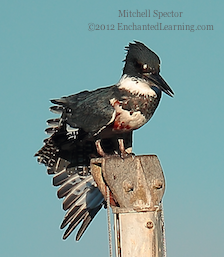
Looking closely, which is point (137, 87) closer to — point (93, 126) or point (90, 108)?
point (90, 108)

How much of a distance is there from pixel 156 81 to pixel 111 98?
0.79 m

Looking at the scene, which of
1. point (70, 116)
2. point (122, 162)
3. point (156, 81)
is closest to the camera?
point (122, 162)

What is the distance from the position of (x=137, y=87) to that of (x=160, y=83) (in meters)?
0.41

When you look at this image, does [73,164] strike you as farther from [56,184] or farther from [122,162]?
[122,162]

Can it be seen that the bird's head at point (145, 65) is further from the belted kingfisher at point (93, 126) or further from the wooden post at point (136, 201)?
the wooden post at point (136, 201)

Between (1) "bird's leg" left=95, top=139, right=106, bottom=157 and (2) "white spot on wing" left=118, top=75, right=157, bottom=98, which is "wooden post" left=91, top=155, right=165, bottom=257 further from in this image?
(2) "white spot on wing" left=118, top=75, right=157, bottom=98

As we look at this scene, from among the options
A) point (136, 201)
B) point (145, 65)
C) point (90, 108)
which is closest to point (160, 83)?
point (145, 65)

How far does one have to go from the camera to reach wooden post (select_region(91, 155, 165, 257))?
8.30 metres

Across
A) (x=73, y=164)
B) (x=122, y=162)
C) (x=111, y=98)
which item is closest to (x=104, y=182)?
(x=122, y=162)

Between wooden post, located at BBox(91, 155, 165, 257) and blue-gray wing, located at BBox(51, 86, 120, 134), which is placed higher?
blue-gray wing, located at BBox(51, 86, 120, 134)

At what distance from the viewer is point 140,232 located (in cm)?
832

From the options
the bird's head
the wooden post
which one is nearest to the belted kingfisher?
the bird's head

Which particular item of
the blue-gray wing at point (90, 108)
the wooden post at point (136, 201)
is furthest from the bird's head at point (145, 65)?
the wooden post at point (136, 201)

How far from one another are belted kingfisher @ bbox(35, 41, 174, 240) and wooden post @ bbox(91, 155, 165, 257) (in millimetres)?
1450
